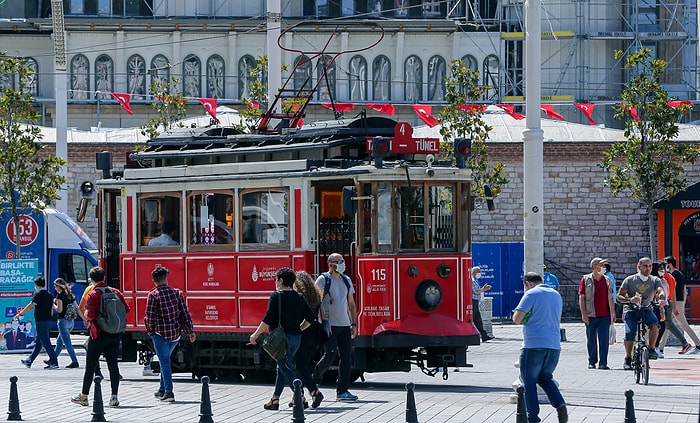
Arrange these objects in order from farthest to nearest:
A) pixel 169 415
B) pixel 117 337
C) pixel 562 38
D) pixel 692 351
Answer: pixel 562 38, pixel 692 351, pixel 117 337, pixel 169 415

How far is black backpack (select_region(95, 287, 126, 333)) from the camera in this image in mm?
17594

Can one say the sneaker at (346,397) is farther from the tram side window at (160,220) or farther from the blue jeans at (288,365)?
the tram side window at (160,220)

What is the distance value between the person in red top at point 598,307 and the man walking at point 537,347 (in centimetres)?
848

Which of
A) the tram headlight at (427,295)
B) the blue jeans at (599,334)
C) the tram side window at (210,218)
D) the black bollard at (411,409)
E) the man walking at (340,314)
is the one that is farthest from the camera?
the blue jeans at (599,334)

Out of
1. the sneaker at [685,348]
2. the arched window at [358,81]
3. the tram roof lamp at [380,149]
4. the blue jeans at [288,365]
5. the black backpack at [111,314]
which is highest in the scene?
the arched window at [358,81]

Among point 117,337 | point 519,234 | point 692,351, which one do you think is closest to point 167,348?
point 117,337

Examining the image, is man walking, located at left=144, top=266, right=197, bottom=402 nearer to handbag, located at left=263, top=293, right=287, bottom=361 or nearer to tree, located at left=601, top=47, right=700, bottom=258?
handbag, located at left=263, top=293, right=287, bottom=361

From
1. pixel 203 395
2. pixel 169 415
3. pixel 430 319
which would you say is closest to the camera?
pixel 203 395

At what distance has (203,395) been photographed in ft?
49.8

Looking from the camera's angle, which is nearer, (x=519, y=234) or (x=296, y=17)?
(x=519, y=234)

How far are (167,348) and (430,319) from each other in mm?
3714

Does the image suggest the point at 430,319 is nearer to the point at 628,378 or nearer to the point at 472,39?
the point at 628,378

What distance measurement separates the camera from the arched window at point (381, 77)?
2335 inches

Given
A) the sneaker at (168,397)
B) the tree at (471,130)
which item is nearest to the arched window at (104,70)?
the tree at (471,130)
